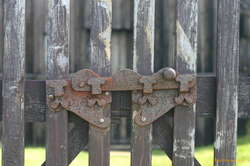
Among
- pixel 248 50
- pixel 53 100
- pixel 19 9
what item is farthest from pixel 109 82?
pixel 248 50

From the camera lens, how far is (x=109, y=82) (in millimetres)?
2533

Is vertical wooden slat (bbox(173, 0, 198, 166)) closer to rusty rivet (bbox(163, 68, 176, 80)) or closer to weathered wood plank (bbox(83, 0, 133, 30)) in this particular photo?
rusty rivet (bbox(163, 68, 176, 80))

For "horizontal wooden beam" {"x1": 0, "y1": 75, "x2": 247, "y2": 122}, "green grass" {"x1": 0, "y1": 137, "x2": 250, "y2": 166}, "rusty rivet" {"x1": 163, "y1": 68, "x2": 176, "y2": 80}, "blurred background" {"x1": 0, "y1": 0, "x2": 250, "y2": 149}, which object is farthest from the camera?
"blurred background" {"x1": 0, "y1": 0, "x2": 250, "y2": 149}

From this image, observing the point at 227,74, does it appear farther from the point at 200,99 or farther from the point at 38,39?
the point at 38,39

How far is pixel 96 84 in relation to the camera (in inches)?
99.1

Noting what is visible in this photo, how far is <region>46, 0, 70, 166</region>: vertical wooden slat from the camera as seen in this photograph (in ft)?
8.36

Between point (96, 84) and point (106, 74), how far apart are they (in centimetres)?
9

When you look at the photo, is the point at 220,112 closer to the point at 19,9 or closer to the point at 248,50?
the point at 19,9

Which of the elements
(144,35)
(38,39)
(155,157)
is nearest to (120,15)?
(38,39)

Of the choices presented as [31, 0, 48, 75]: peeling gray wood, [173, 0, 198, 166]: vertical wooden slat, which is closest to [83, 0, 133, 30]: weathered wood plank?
[31, 0, 48, 75]: peeling gray wood

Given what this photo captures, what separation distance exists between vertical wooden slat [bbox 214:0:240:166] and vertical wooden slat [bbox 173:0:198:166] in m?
0.16

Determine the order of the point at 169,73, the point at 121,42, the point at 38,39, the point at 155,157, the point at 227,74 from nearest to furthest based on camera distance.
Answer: the point at 169,73
the point at 227,74
the point at 155,157
the point at 38,39
the point at 121,42

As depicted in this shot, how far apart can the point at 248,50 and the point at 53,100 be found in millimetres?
6055

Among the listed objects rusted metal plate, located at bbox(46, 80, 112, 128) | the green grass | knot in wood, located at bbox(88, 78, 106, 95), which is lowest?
the green grass
